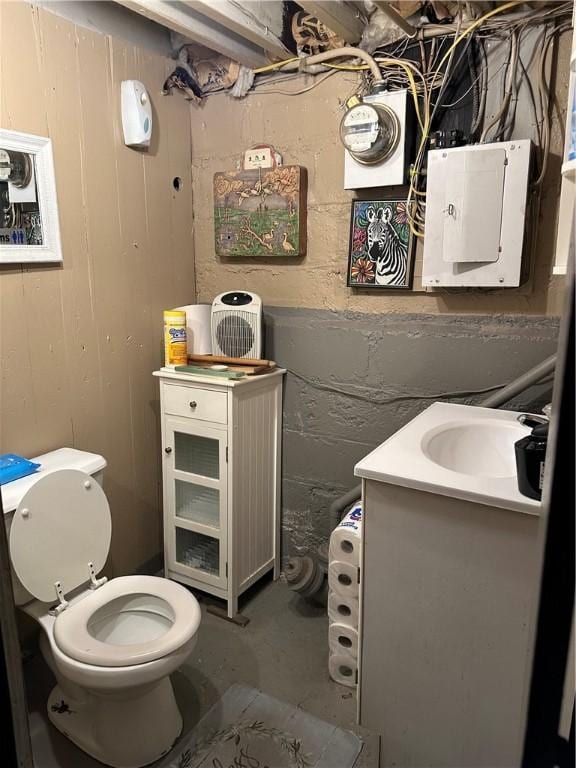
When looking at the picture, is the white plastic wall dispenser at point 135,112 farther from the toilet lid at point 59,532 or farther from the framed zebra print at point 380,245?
the toilet lid at point 59,532

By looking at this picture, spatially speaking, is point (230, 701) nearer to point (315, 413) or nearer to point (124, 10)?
point (315, 413)

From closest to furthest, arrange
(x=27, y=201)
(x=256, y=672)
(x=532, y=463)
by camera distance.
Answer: (x=532, y=463) → (x=27, y=201) → (x=256, y=672)

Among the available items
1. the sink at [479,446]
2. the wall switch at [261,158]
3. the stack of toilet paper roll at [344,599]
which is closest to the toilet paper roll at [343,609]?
the stack of toilet paper roll at [344,599]

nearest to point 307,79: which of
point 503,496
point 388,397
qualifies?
point 388,397

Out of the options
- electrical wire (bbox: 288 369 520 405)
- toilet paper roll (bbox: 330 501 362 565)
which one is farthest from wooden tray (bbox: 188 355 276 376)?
toilet paper roll (bbox: 330 501 362 565)

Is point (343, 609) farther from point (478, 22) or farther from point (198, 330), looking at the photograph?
point (478, 22)

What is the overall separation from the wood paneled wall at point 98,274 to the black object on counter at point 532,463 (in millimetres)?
1505

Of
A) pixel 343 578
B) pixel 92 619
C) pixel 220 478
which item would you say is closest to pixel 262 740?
pixel 343 578

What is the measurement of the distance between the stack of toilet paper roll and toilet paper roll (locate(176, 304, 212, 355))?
93cm

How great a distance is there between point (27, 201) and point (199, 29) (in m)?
0.80

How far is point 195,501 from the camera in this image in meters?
2.15

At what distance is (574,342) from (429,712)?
137 cm

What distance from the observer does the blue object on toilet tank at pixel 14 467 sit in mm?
1571

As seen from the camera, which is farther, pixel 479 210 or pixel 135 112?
pixel 135 112
